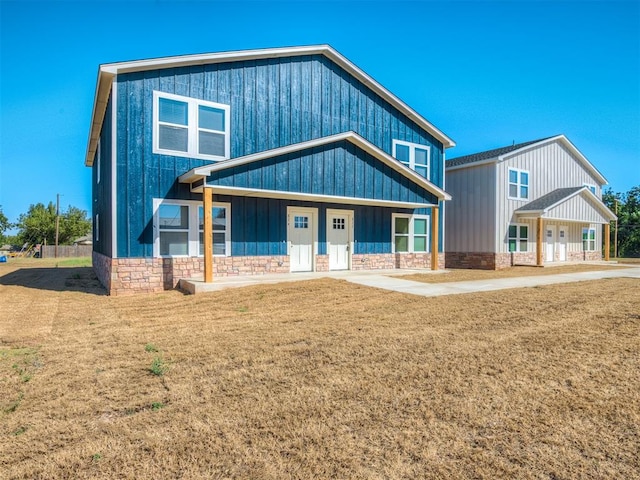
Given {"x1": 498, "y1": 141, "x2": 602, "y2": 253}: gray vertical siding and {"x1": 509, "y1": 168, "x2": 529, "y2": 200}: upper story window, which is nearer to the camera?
{"x1": 498, "y1": 141, "x2": 602, "y2": 253}: gray vertical siding

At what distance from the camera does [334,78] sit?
1378 centimetres

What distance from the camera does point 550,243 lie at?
21.4 meters

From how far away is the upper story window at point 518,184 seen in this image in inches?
753

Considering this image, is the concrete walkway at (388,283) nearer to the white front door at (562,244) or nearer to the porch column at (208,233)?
the porch column at (208,233)

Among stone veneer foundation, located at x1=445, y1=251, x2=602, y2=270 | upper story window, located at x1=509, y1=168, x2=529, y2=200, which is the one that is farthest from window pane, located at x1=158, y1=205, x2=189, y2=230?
upper story window, located at x1=509, y1=168, x2=529, y2=200

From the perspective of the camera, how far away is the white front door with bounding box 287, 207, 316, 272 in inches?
509

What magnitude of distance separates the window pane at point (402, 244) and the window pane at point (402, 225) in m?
0.27

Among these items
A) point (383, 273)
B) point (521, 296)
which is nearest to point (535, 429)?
point (521, 296)

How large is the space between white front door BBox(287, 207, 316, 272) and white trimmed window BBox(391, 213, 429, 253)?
3.59 metres

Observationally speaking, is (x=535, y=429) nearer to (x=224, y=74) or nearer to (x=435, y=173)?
(x=224, y=74)

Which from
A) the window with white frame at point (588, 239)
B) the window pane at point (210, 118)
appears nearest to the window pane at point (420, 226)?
the window pane at point (210, 118)

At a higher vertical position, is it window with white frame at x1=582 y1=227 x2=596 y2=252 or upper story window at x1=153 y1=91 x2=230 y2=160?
upper story window at x1=153 y1=91 x2=230 y2=160

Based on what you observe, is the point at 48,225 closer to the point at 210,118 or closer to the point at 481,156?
the point at 210,118

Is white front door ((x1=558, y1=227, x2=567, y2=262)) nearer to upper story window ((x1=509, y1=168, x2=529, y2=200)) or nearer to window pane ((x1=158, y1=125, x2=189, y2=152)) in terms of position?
upper story window ((x1=509, y1=168, x2=529, y2=200))
